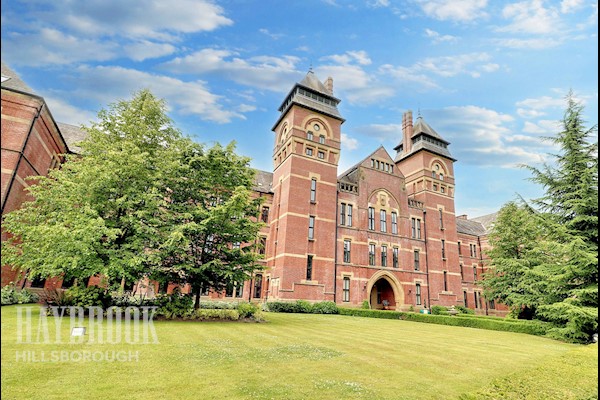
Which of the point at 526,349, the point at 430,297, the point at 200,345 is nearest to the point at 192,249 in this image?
the point at 200,345

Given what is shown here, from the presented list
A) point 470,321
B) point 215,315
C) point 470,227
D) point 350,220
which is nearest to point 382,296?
point 350,220

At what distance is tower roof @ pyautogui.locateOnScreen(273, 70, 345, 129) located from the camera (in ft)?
117

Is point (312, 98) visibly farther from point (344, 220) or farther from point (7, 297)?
point (7, 297)

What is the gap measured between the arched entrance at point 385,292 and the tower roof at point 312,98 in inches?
712

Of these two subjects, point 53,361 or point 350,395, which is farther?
point 53,361

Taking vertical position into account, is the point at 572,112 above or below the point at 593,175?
above

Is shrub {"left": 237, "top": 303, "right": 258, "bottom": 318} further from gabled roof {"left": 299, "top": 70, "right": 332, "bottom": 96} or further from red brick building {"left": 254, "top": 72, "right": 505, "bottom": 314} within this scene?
gabled roof {"left": 299, "top": 70, "right": 332, "bottom": 96}

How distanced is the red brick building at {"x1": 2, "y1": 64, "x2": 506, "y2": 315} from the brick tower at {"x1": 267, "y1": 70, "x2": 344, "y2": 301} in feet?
0.34

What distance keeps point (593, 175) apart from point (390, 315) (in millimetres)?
18557

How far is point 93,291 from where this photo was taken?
1537cm

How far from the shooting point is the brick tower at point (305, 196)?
31.3 m

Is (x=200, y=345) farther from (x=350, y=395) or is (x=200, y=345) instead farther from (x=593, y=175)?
(x=593, y=175)

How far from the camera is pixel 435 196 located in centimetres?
4209

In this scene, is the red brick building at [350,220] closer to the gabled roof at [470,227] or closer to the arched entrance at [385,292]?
the arched entrance at [385,292]
